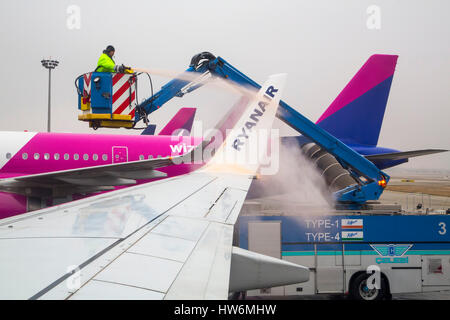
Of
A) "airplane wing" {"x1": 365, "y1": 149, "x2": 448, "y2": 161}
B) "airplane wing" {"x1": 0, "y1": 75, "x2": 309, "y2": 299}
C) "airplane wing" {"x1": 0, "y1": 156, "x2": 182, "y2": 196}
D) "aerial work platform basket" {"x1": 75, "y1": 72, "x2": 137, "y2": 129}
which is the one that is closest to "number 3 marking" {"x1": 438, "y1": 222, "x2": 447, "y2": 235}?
"airplane wing" {"x1": 365, "y1": 149, "x2": 448, "y2": 161}

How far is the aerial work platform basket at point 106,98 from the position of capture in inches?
308

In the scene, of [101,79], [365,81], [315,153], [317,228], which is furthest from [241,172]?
[365,81]

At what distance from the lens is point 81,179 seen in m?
8.00

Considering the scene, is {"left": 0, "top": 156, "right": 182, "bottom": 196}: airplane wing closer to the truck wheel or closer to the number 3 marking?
the truck wheel

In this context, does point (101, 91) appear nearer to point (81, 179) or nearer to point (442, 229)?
point (81, 179)

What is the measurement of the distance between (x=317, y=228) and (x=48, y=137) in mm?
8716

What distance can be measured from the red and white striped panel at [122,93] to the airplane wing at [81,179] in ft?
4.50

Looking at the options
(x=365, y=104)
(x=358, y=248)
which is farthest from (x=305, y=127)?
(x=365, y=104)

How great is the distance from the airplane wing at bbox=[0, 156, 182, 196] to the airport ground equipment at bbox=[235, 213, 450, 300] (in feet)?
7.81

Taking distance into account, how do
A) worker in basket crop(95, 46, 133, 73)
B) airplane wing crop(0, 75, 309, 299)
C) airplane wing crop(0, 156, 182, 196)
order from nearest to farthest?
airplane wing crop(0, 75, 309, 299) < airplane wing crop(0, 156, 182, 196) < worker in basket crop(95, 46, 133, 73)

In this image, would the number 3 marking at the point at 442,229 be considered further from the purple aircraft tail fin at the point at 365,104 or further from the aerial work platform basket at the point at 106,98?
the aerial work platform basket at the point at 106,98

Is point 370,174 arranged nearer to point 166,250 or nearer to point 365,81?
point 365,81

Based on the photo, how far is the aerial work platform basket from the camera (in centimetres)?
782

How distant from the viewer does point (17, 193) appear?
785cm
